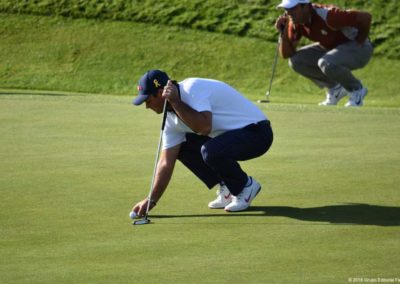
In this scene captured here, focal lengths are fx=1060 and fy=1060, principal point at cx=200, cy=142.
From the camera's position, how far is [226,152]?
736cm

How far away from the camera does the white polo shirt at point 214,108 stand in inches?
282

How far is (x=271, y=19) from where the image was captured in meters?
21.3

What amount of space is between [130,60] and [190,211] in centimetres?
1316

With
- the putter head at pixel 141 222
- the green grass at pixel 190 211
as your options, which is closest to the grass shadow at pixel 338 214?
the green grass at pixel 190 211

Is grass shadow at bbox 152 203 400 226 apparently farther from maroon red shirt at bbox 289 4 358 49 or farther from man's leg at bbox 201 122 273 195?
maroon red shirt at bbox 289 4 358 49

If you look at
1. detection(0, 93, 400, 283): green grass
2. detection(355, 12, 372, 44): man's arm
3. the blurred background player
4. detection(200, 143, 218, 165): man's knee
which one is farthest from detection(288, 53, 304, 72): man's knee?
detection(200, 143, 218, 165): man's knee

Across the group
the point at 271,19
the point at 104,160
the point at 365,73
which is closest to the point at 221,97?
the point at 104,160

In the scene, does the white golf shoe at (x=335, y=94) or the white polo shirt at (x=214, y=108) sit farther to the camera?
the white golf shoe at (x=335, y=94)

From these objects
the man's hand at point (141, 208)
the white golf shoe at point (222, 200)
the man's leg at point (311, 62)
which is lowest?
the man's leg at point (311, 62)

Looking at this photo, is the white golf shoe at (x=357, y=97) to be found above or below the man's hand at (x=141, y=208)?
below

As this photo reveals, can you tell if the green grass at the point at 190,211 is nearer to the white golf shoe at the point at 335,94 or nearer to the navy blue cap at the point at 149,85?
the navy blue cap at the point at 149,85

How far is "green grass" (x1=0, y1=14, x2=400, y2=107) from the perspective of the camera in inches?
752

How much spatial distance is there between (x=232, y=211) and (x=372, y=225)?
113cm

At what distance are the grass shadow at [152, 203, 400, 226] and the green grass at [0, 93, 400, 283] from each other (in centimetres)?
1
